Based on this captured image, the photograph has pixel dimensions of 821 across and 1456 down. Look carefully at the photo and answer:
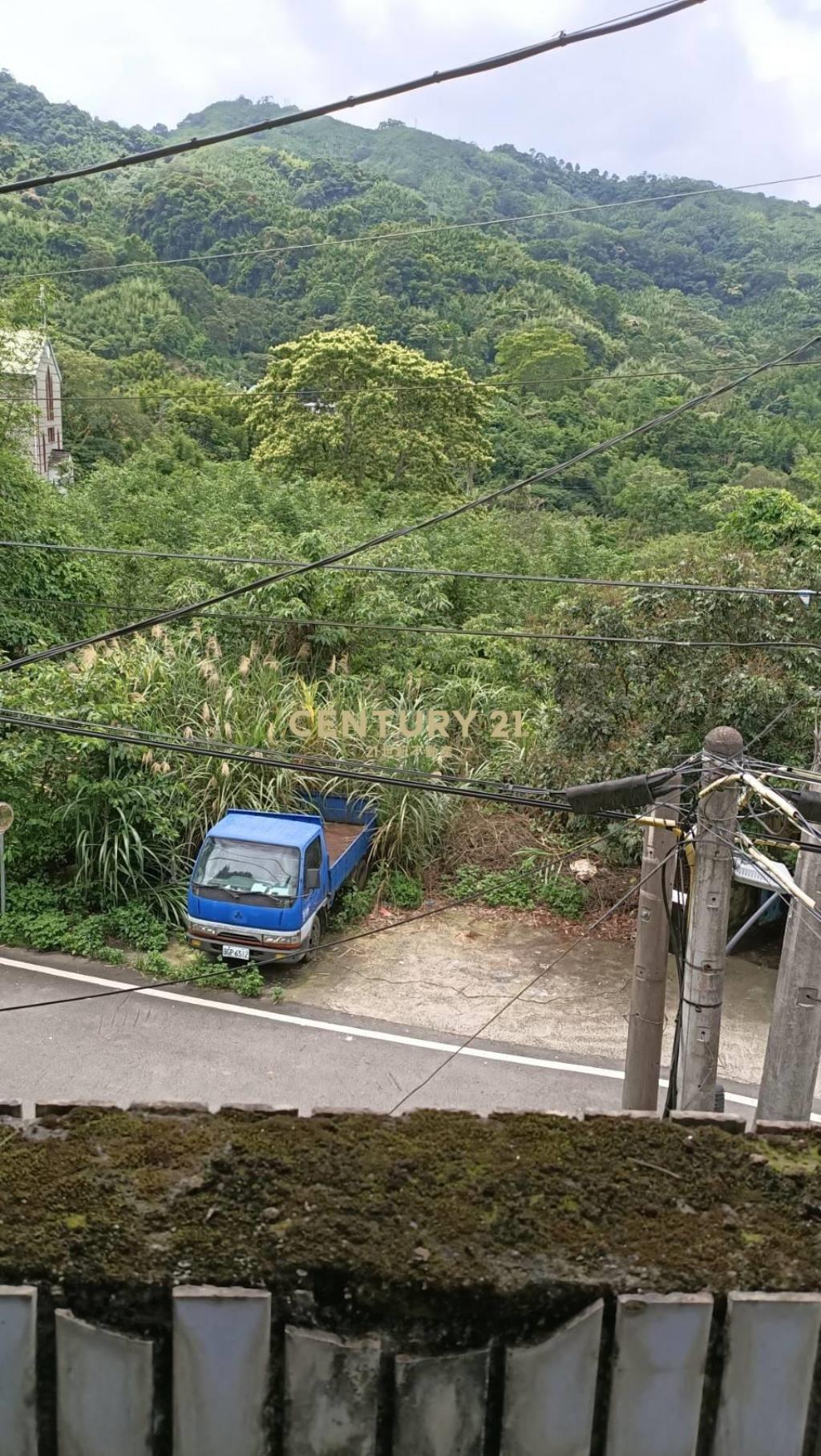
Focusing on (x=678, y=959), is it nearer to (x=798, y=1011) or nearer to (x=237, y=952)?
(x=798, y=1011)

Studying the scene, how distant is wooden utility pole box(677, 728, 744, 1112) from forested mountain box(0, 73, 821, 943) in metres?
3.72

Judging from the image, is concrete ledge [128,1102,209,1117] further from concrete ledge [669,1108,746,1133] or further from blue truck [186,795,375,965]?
blue truck [186,795,375,965]

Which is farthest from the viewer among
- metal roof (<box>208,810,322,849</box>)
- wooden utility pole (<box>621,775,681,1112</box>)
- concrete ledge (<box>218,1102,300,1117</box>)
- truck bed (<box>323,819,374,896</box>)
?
truck bed (<box>323,819,374,896</box>)

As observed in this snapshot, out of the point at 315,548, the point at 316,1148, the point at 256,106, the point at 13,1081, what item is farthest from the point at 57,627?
the point at 256,106

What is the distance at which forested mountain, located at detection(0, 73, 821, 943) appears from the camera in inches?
504

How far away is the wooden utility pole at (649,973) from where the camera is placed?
7164 millimetres

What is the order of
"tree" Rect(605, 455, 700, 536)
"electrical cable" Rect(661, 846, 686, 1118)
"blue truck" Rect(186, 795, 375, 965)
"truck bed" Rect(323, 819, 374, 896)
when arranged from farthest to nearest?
"tree" Rect(605, 455, 700, 536), "truck bed" Rect(323, 819, 374, 896), "blue truck" Rect(186, 795, 375, 965), "electrical cable" Rect(661, 846, 686, 1118)

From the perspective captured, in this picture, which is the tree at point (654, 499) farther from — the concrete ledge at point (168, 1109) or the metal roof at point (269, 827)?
the concrete ledge at point (168, 1109)

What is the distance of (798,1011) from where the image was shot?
7309mm

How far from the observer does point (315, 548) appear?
18859 mm

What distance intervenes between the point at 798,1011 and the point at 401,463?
25.9 m

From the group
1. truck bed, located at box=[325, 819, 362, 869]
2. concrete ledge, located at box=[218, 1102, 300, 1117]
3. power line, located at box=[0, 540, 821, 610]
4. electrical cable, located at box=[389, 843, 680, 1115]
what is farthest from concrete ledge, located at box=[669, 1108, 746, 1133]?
truck bed, located at box=[325, 819, 362, 869]

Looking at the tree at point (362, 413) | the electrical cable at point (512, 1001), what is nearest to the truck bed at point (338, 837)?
the electrical cable at point (512, 1001)

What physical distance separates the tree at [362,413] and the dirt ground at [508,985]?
19.9m
